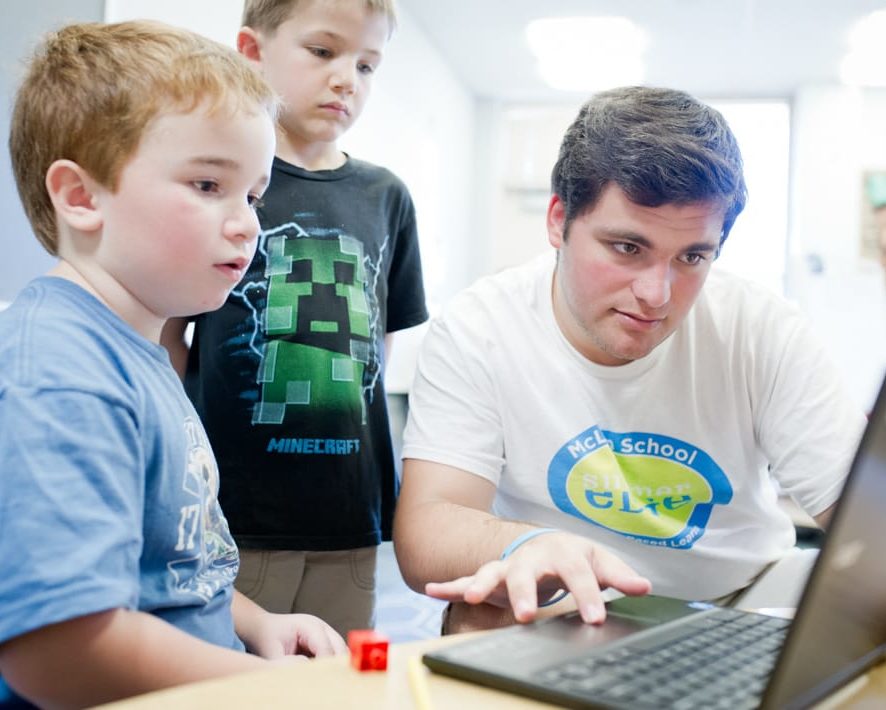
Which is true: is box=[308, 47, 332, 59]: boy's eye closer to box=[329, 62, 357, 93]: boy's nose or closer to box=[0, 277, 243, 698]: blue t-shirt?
box=[329, 62, 357, 93]: boy's nose

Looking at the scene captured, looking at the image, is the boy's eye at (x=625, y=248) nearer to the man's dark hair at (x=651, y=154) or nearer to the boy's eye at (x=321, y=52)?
the man's dark hair at (x=651, y=154)

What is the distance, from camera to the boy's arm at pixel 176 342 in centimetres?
137

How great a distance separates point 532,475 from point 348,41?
70cm

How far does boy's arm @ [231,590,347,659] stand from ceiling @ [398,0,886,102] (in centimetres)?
419

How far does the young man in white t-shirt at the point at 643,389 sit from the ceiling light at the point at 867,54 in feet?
13.1

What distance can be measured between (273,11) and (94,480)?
976 mm

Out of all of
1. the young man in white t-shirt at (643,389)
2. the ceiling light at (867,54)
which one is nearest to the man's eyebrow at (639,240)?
the young man in white t-shirt at (643,389)

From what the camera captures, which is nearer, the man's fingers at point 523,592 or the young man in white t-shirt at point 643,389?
the man's fingers at point 523,592

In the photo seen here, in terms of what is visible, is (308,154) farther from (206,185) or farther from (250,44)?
(206,185)

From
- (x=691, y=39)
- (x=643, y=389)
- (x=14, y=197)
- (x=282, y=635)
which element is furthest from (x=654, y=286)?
(x=691, y=39)

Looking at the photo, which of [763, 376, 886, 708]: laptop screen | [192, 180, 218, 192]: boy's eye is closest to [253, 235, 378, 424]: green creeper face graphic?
[192, 180, 218, 192]: boy's eye

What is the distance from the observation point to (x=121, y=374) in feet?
2.43

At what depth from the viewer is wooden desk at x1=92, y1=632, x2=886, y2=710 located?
0.53 m

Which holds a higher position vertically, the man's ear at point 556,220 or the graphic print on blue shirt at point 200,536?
the man's ear at point 556,220
